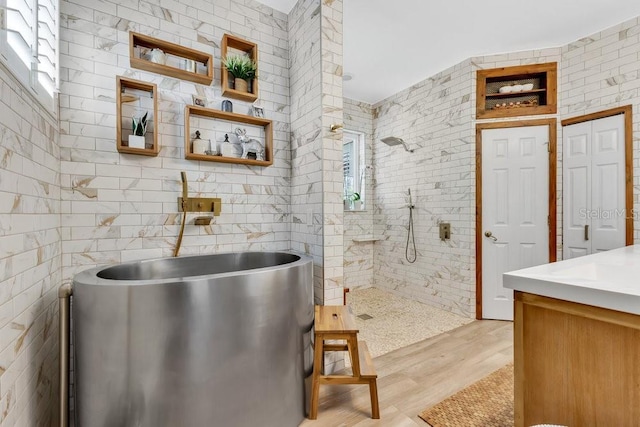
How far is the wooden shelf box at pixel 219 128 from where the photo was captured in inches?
78.0

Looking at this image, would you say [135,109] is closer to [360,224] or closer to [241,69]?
[241,69]

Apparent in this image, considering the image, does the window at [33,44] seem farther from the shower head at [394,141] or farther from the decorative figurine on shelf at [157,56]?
the shower head at [394,141]

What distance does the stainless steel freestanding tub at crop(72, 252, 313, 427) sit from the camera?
118cm

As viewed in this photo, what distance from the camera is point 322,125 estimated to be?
2004mm

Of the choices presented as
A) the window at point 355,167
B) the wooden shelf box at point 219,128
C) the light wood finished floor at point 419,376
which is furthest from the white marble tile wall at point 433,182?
the wooden shelf box at point 219,128

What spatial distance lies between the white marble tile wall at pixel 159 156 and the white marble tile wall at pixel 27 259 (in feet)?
0.53

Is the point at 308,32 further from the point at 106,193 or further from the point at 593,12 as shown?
the point at 593,12

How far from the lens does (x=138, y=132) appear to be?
1827 millimetres

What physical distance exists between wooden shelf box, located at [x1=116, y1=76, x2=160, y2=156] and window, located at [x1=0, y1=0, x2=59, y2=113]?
31 centimetres

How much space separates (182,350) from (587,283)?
1503 millimetres

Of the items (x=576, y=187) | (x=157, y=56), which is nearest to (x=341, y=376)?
(x=157, y=56)

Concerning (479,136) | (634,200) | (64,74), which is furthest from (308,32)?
(634,200)

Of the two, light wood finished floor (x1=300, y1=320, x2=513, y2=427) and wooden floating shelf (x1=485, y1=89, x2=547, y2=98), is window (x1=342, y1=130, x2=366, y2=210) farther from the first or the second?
light wood finished floor (x1=300, y1=320, x2=513, y2=427)

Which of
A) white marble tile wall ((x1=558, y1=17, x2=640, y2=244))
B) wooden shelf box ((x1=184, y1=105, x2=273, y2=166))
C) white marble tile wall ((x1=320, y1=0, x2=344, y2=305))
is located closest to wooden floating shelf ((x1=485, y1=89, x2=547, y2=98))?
white marble tile wall ((x1=558, y1=17, x2=640, y2=244))
